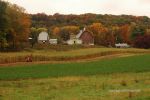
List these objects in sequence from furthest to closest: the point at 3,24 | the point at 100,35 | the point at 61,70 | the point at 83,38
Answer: the point at 83,38, the point at 100,35, the point at 3,24, the point at 61,70

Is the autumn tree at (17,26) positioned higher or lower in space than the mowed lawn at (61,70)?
higher

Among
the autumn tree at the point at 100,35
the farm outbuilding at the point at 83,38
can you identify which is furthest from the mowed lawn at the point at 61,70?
the autumn tree at the point at 100,35

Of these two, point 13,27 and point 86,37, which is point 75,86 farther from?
point 86,37

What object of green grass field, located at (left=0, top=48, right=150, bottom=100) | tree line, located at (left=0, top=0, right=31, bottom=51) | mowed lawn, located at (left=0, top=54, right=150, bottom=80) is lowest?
mowed lawn, located at (left=0, top=54, right=150, bottom=80)

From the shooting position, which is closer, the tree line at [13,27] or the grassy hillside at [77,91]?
the grassy hillside at [77,91]

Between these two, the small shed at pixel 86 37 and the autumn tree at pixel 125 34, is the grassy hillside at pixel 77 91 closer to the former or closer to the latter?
the small shed at pixel 86 37

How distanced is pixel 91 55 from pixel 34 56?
1576 cm

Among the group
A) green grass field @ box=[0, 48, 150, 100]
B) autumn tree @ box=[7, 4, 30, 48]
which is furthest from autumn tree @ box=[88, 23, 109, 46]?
green grass field @ box=[0, 48, 150, 100]

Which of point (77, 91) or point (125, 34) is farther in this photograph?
point (125, 34)

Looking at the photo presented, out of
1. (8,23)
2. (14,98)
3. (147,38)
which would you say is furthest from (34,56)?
(147,38)

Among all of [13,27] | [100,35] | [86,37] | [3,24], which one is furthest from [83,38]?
[3,24]

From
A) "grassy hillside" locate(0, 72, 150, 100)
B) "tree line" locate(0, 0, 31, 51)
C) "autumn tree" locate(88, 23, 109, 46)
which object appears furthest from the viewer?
"autumn tree" locate(88, 23, 109, 46)

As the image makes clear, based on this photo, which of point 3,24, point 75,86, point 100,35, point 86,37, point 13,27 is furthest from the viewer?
point 100,35

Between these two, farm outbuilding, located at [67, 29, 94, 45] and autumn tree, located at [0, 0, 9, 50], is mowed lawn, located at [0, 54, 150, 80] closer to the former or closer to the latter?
autumn tree, located at [0, 0, 9, 50]
